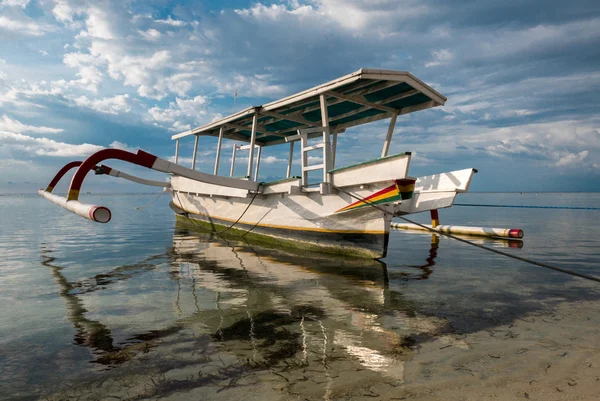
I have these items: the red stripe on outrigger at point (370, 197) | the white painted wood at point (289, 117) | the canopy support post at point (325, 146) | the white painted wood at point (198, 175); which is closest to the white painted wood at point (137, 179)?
the white painted wood at point (198, 175)

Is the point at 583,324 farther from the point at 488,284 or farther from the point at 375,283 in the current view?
the point at 375,283

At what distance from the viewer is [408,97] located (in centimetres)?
1062

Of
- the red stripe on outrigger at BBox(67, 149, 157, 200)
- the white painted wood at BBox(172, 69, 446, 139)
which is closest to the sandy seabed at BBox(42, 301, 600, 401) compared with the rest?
the red stripe on outrigger at BBox(67, 149, 157, 200)

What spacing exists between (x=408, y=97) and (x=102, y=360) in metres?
10.1

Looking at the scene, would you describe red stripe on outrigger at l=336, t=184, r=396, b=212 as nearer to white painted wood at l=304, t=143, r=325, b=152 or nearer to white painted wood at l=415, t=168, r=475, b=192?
white painted wood at l=304, t=143, r=325, b=152

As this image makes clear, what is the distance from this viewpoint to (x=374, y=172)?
30.2 ft

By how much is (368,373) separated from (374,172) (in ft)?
21.5

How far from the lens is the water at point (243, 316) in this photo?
321 cm

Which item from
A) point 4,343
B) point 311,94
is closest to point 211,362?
point 4,343

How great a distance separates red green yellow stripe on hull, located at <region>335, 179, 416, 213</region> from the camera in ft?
28.5

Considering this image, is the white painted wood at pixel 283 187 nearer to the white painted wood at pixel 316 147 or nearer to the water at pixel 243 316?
the white painted wood at pixel 316 147

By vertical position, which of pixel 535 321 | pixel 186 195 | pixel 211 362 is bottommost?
pixel 211 362

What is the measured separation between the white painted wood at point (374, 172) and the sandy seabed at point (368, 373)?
501 cm

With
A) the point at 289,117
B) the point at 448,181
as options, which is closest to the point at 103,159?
the point at 289,117
